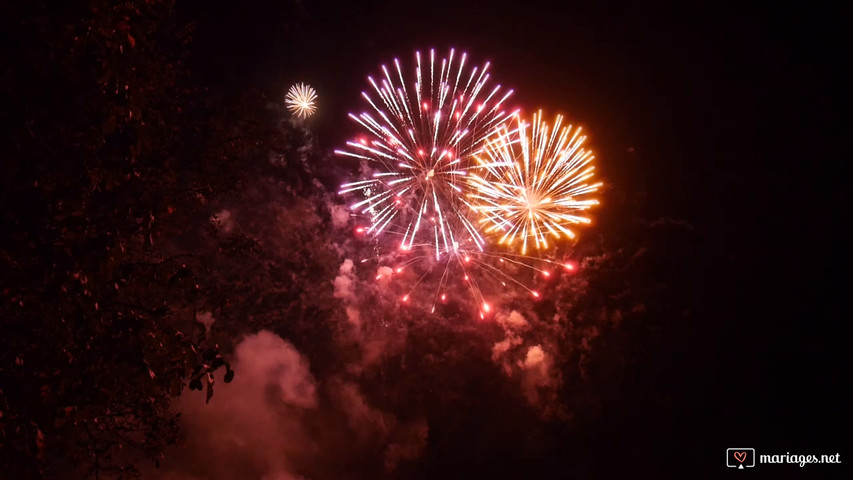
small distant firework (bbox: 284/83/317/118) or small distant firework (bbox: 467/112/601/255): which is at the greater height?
small distant firework (bbox: 284/83/317/118)

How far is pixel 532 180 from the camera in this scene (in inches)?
442

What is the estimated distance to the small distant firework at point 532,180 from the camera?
11.0 m

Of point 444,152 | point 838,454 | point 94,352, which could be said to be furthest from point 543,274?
point 94,352

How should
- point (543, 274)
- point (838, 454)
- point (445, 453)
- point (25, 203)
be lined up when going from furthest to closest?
1. point (445, 453)
2. point (543, 274)
3. point (838, 454)
4. point (25, 203)

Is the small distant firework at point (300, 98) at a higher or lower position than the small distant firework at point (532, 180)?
higher

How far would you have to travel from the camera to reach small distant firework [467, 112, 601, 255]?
11.0 metres

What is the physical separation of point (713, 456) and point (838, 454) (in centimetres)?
297

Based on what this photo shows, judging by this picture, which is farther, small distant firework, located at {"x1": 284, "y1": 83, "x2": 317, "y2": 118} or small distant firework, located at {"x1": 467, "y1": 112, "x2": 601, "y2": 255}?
small distant firework, located at {"x1": 284, "y1": 83, "x2": 317, "y2": 118}

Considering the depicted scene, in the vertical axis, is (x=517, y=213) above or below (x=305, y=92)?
below

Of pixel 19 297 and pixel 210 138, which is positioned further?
pixel 210 138

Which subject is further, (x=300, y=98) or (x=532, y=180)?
(x=300, y=98)

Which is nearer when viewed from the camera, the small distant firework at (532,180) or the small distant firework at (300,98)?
the small distant firework at (532,180)

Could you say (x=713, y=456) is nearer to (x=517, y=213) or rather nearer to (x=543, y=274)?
(x=543, y=274)

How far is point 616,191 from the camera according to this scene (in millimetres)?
14742
